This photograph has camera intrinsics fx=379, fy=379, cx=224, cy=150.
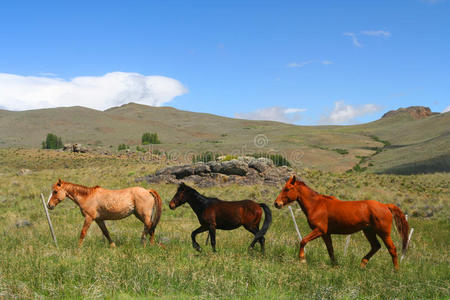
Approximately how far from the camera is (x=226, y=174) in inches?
1147

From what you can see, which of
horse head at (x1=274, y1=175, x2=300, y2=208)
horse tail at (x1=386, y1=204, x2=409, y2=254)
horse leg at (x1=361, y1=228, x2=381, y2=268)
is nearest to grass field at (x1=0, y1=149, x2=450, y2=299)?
horse leg at (x1=361, y1=228, x2=381, y2=268)

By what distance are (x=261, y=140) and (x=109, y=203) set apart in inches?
4146

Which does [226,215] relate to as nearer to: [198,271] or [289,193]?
[289,193]

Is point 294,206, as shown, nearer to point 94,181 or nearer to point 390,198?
point 390,198

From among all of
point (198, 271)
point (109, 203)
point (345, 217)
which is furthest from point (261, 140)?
point (198, 271)

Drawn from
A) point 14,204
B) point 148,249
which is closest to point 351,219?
point 148,249

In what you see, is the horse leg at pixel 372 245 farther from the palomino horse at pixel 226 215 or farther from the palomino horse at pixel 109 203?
the palomino horse at pixel 109 203

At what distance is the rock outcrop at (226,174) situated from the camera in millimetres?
27922

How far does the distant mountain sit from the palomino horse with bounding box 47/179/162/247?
5243cm

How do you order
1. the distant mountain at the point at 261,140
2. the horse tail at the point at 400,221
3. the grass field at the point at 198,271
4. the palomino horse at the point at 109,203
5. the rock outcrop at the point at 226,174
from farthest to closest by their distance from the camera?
the distant mountain at the point at 261,140, the rock outcrop at the point at 226,174, the palomino horse at the point at 109,203, the horse tail at the point at 400,221, the grass field at the point at 198,271

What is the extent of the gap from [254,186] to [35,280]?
66.6ft

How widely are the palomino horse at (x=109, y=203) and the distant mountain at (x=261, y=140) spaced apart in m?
52.4

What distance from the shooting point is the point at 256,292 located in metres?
6.17

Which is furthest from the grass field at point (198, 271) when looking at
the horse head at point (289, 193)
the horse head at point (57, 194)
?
the horse head at point (289, 193)
